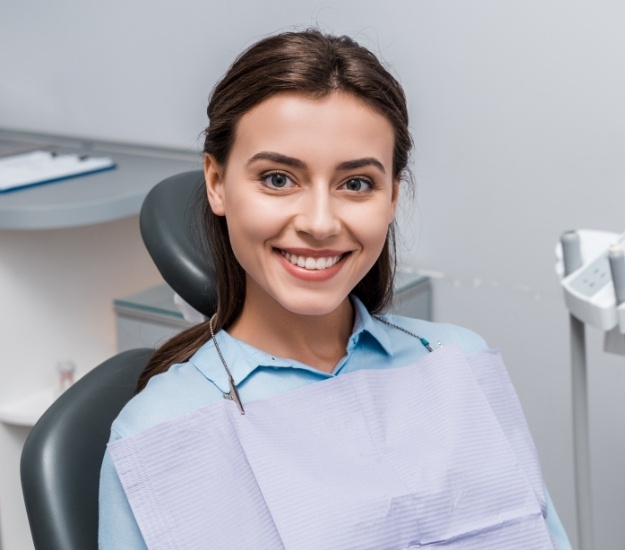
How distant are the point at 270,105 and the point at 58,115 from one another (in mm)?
1564

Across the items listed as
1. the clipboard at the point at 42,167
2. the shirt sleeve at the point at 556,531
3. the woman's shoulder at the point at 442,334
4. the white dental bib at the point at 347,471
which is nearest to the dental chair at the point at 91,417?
the white dental bib at the point at 347,471

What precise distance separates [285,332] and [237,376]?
0.24ft

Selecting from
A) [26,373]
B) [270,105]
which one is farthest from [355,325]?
[26,373]

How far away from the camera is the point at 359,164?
97cm

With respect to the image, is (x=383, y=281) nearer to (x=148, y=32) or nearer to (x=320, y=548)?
(x=320, y=548)

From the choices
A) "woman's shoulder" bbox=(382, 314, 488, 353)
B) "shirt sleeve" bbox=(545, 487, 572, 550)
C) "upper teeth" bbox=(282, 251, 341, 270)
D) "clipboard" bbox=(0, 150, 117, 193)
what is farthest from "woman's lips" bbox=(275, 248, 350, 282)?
"clipboard" bbox=(0, 150, 117, 193)

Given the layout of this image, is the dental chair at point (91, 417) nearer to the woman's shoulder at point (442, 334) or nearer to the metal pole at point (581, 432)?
the woman's shoulder at point (442, 334)

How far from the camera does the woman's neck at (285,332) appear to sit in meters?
1.07

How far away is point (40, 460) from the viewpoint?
1022 mm

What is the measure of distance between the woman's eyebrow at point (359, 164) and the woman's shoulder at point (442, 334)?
0.83 feet

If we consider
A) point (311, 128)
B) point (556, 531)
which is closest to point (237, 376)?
point (311, 128)

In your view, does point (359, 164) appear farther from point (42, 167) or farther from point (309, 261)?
point (42, 167)

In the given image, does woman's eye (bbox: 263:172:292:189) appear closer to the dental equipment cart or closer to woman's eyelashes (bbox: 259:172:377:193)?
woman's eyelashes (bbox: 259:172:377:193)

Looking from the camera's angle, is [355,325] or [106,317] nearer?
[355,325]
